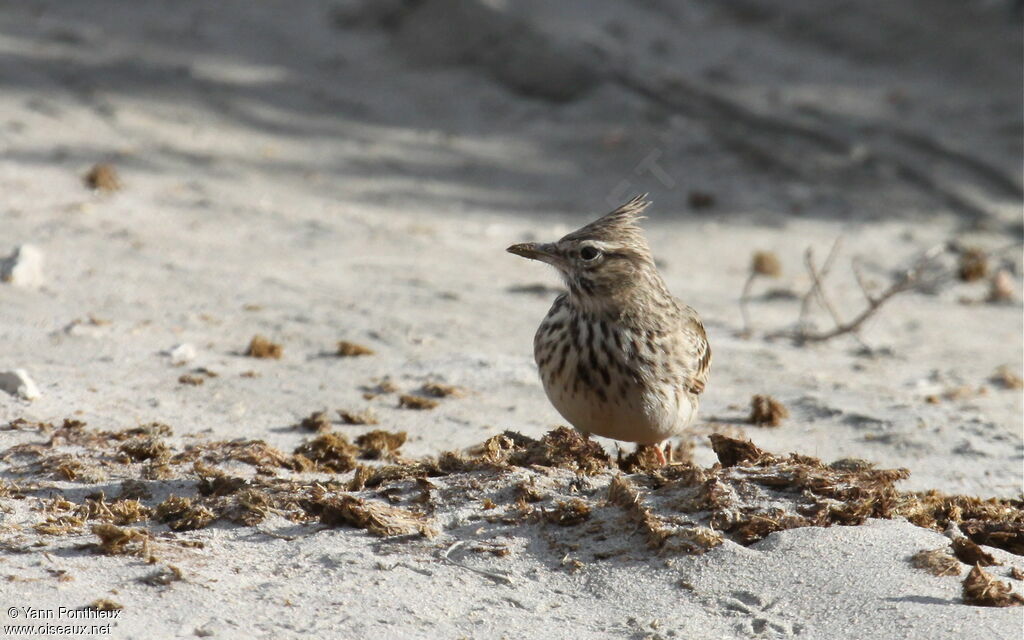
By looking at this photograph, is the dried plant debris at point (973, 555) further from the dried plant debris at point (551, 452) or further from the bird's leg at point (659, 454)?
the bird's leg at point (659, 454)

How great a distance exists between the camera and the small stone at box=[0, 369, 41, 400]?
5.25m

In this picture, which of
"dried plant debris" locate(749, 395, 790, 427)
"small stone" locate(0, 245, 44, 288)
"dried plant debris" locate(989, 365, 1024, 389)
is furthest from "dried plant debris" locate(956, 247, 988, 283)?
"small stone" locate(0, 245, 44, 288)

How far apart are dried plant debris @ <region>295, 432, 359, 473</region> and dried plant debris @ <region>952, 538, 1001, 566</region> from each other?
2.17 metres

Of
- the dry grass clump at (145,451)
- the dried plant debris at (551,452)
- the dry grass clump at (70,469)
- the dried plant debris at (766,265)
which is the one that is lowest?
the dry grass clump at (70,469)

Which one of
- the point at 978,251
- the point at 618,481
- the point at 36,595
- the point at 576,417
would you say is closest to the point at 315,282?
the point at 576,417

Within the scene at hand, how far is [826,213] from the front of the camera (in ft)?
33.2

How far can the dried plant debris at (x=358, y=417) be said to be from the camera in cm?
552

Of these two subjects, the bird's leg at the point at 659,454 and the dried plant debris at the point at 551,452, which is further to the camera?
the bird's leg at the point at 659,454

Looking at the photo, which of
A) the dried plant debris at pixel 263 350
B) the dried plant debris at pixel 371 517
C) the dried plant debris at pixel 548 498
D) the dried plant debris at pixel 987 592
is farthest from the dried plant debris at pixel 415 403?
the dried plant debris at pixel 987 592

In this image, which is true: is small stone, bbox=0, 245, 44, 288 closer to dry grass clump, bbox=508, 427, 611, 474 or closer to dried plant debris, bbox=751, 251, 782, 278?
dry grass clump, bbox=508, 427, 611, 474

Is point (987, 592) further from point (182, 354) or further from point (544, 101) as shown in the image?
point (544, 101)

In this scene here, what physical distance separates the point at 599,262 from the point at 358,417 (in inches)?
48.9

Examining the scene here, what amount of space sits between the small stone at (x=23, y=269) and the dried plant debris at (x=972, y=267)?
599 cm

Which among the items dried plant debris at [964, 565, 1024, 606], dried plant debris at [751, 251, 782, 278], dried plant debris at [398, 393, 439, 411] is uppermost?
dried plant debris at [751, 251, 782, 278]
